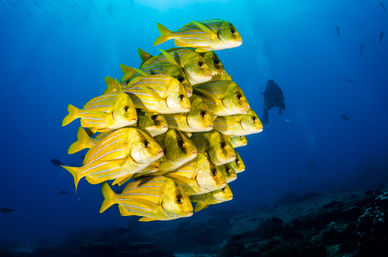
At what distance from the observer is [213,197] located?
2391 mm

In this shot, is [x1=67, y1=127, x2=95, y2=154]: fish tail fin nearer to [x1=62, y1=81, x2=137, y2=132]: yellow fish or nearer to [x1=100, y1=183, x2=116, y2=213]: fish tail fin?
[x1=62, y1=81, x2=137, y2=132]: yellow fish

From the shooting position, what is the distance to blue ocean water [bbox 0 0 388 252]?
57944 mm

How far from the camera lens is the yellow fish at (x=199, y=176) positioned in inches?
75.2

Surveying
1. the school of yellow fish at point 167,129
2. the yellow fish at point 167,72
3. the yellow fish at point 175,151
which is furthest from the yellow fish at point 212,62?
the yellow fish at point 175,151

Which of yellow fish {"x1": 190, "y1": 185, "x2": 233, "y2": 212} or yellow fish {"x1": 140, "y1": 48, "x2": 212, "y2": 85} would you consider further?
yellow fish {"x1": 190, "y1": 185, "x2": 233, "y2": 212}

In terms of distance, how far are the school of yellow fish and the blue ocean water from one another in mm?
31577

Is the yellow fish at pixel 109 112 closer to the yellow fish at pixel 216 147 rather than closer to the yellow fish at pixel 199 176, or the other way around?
the yellow fish at pixel 199 176

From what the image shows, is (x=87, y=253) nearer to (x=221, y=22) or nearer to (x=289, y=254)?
(x=289, y=254)

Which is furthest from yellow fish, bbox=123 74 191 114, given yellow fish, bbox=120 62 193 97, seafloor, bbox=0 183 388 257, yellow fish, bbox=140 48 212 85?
seafloor, bbox=0 183 388 257

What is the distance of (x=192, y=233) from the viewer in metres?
17.2

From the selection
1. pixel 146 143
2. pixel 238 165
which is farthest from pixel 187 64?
pixel 238 165

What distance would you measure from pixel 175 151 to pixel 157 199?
40cm

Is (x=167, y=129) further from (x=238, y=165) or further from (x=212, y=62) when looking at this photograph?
(x=238, y=165)

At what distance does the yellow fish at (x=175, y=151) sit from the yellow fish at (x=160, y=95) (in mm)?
231
